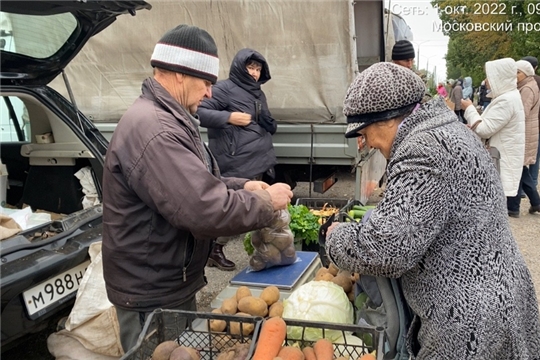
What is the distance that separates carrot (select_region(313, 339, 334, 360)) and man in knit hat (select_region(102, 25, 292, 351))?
1.73 ft

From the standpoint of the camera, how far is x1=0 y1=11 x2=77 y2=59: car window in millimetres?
3035

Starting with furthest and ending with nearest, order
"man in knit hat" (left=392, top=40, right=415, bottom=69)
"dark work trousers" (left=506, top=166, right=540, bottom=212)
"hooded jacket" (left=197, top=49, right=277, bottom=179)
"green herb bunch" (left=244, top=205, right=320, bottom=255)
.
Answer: "dark work trousers" (left=506, top=166, right=540, bottom=212), "man in knit hat" (left=392, top=40, right=415, bottom=69), "hooded jacket" (left=197, top=49, right=277, bottom=179), "green herb bunch" (left=244, top=205, right=320, bottom=255)

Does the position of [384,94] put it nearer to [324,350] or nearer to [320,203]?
[324,350]

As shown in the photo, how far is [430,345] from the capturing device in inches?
65.7

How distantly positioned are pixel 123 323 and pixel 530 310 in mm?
1701

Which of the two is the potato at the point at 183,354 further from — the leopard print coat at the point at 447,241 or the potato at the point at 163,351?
the leopard print coat at the point at 447,241

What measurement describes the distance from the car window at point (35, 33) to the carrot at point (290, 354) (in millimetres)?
2493

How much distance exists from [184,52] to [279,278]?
1347mm

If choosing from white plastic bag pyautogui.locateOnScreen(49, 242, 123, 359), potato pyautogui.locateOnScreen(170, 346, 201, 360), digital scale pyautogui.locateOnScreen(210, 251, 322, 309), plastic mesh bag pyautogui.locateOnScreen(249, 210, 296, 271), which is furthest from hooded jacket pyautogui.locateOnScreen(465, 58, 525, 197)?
potato pyautogui.locateOnScreen(170, 346, 201, 360)

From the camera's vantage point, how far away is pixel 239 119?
4492 millimetres

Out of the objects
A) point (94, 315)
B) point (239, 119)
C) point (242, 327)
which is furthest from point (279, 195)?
→ point (239, 119)

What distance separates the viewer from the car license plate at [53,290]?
7.95 feet

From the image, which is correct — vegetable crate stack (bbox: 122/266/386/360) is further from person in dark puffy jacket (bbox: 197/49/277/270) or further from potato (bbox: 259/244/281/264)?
person in dark puffy jacket (bbox: 197/49/277/270)

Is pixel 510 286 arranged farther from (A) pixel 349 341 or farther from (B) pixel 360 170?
(B) pixel 360 170
